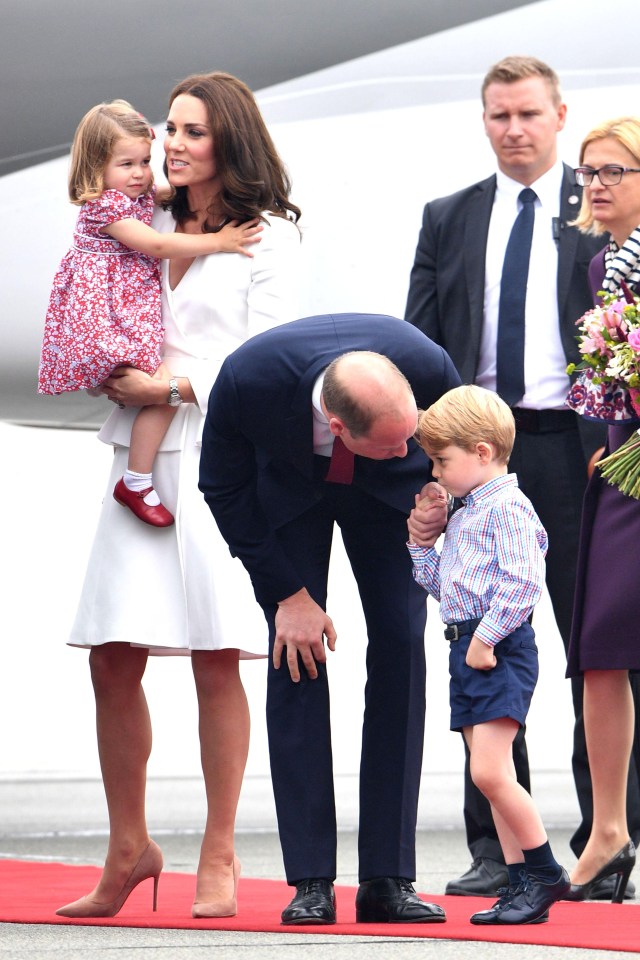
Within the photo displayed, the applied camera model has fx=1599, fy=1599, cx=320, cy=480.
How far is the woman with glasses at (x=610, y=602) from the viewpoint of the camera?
9.52ft

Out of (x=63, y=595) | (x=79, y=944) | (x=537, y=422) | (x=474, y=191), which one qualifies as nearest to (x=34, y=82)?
(x=474, y=191)

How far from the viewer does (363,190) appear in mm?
4070

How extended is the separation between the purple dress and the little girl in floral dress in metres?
0.79

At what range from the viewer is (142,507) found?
9.16 ft

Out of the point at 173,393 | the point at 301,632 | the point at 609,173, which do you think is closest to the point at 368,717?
the point at 301,632

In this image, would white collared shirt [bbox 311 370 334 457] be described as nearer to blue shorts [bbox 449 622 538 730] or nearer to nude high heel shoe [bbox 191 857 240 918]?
blue shorts [bbox 449 622 538 730]

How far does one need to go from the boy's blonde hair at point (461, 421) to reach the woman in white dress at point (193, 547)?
1.47 feet

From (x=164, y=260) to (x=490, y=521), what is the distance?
32.6 inches

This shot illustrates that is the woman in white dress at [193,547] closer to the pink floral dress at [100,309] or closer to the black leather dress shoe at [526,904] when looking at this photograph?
the pink floral dress at [100,309]

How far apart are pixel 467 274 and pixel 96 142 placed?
3.17 ft

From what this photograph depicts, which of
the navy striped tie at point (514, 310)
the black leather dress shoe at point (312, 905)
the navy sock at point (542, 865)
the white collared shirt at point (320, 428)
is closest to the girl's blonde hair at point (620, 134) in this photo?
the navy striped tie at point (514, 310)

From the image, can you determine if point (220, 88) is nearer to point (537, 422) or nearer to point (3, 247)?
point (537, 422)

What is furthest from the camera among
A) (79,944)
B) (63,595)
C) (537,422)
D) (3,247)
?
(63,595)

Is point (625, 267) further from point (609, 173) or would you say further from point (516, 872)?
point (516, 872)
